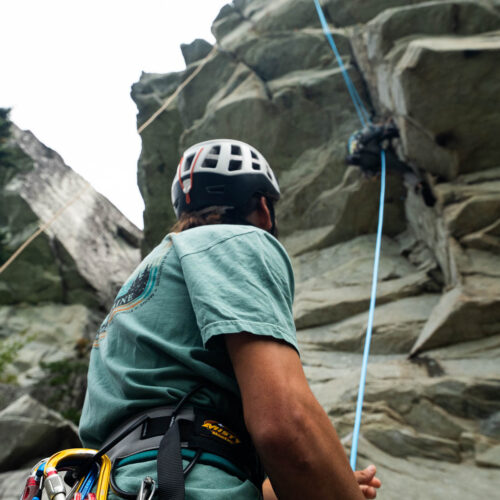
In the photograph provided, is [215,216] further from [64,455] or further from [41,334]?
[41,334]

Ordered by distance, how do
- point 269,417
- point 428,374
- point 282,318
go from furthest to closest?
point 428,374
point 282,318
point 269,417

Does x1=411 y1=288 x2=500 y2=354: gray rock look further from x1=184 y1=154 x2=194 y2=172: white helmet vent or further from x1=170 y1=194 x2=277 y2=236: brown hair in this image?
x1=184 y1=154 x2=194 y2=172: white helmet vent

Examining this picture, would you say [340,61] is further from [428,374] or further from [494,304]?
[428,374]

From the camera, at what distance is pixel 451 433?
13.8 ft

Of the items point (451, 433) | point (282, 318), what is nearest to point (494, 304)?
point (451, 433)

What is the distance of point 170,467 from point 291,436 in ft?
1.14

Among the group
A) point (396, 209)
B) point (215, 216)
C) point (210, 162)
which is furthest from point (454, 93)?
point (215, 216)

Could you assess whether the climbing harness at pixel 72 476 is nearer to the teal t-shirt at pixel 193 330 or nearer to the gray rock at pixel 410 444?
the teal t-shirt at pixel 193 330

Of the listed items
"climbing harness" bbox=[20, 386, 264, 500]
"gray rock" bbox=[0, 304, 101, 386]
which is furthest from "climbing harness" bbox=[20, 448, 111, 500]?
"gray rock" bbox=[0, 304, 101, 386]

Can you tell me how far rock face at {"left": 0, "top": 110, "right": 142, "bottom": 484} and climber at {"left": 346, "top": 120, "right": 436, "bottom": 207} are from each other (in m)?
7.84

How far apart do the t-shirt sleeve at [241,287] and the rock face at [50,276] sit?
762cm

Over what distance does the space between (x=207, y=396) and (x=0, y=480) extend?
21.4 feet

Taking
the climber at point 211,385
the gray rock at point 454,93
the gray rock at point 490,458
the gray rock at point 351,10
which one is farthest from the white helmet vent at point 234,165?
the gray rock at point 351,10

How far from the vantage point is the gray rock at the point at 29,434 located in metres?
6.77
